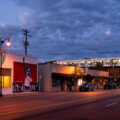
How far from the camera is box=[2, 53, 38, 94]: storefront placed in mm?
35906

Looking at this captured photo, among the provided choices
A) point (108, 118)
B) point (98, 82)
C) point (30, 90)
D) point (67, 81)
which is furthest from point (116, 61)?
point (108, 118)

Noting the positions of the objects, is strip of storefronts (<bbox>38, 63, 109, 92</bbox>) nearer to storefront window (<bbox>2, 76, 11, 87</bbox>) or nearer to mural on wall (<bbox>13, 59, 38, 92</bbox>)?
mural on wall (<bbox>13, 59, 38, 92</bbox>)

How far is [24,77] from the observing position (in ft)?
128

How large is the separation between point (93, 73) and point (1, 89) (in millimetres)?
34806

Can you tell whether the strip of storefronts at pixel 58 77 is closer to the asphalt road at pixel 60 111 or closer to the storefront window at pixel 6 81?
the storefront window at pixel 6 81

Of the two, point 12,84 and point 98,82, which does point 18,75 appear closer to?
point 12,84

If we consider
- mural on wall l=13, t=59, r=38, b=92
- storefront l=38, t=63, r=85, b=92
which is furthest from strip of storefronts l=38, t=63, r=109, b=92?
mural on wall l=13, t=59, r=38, b=92

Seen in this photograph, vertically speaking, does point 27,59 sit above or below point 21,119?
above

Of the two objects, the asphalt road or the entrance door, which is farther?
the entrance door

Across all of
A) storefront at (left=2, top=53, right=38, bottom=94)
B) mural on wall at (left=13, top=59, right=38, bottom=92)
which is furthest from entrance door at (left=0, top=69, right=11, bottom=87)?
mural on wall at (left=13, top=59, right=38, bottom=92)

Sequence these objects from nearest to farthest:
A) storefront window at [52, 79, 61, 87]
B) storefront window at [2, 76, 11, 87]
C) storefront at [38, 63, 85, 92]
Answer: storefront window at [2, 76, 11, 87], storefront at [38, 63, 85, 92], storefront window at [52, 79, 61, 87]

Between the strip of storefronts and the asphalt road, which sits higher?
the strip of storefronts

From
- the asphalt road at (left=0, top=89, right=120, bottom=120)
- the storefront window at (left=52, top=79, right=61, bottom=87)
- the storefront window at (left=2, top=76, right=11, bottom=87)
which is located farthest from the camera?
the storefront window at (left=52, top=79, right=61, bottom=87)

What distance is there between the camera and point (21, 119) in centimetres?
1179
